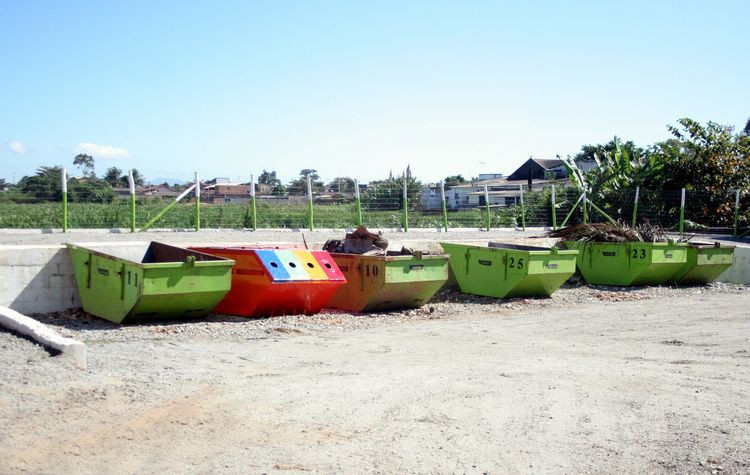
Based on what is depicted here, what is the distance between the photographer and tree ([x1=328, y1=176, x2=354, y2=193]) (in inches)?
881

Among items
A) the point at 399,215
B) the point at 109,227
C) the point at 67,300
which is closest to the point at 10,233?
the point at 109,227

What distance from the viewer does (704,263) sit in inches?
775

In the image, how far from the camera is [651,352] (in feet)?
35.6

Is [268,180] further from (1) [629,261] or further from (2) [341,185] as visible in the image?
(1) [629,261]

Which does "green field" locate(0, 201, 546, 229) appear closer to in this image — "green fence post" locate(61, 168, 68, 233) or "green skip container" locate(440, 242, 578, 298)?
"green fence post" locate(61, 168, 68, 233)

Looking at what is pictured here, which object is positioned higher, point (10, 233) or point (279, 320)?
point (10, 233)

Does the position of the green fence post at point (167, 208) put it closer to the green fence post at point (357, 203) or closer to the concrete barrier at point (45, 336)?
the green fence post at point (357, 203)

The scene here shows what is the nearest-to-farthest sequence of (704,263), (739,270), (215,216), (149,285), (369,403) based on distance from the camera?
(369,403) → (149,285) → (704,263) → (215,216) → (739,270)

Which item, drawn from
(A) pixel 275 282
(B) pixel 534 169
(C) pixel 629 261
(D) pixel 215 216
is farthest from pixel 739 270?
(B) pixel 534 169

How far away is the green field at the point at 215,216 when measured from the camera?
18.2 m

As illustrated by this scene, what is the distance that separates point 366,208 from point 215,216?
4.42 meters

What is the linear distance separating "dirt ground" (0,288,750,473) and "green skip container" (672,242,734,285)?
816cm

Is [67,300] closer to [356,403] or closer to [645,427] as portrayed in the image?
[356,403]

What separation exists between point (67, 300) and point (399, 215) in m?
12.1
